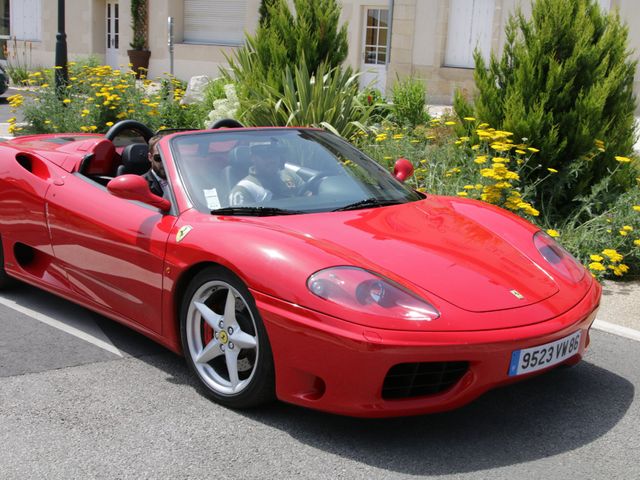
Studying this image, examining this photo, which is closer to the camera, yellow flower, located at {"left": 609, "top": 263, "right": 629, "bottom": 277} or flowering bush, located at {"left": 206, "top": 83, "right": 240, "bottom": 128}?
yellow flower, located at {"left": 609, "top": 263, "right": 629, "bottom": 277}

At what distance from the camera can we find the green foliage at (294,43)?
10.4 meters

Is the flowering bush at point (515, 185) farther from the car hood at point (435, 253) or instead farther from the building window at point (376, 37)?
Result: the building window at point (376, 37)

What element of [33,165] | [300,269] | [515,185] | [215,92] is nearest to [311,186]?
[300,269]

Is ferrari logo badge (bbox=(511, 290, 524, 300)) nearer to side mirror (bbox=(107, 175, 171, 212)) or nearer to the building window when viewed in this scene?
side mirror (bbox=(107, 175, 171, 212))

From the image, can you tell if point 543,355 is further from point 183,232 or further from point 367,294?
point 183,232

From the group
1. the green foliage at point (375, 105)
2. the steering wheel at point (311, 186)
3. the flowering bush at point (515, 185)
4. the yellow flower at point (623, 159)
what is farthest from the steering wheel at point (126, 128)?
the green foliage at point (375, 105)

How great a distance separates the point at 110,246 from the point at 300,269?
1.31 metres

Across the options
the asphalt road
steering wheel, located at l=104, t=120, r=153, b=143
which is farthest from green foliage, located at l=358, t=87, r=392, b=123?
the asphalt road

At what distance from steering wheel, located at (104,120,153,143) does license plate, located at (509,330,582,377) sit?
3030 mm

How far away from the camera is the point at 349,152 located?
16.0ft

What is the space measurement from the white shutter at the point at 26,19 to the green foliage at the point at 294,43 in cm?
2438

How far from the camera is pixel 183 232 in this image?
390 centimetres

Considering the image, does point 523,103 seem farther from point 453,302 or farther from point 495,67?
point 453,302

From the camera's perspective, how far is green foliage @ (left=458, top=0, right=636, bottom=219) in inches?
282
